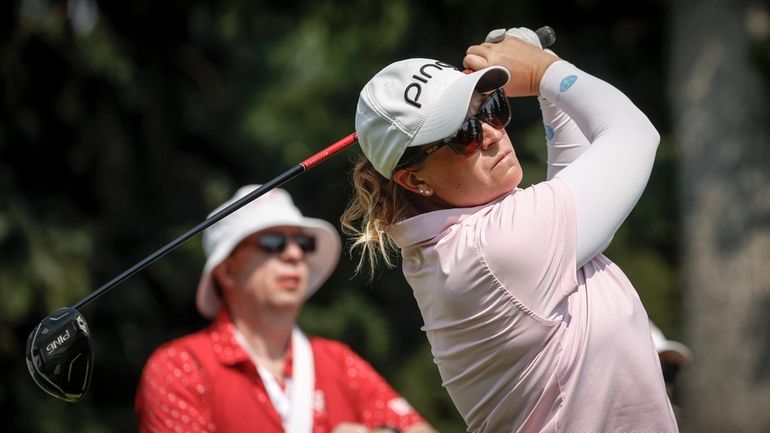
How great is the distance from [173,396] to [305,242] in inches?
40.1

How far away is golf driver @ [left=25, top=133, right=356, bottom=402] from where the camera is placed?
9.53 ft

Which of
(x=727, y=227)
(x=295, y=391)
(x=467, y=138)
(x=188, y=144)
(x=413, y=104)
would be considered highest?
(x=188, y=144)

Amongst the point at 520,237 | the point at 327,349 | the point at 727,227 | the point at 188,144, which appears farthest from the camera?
the point at 188,144

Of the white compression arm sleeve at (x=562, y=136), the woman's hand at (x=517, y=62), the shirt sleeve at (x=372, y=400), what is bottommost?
the shirt sleeve at (x=372, y=400)

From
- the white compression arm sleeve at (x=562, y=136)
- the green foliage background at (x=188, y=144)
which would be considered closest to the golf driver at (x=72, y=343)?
the white compression arm sleeve at (x=562, y=136)

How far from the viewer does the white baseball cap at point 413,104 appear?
260 cm

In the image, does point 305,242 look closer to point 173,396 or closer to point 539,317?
point 173,396

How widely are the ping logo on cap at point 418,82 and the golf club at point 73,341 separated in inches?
11.3

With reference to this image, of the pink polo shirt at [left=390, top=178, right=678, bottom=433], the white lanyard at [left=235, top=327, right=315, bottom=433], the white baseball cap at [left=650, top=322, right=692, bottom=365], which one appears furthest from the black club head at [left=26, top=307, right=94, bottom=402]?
the white baseball cap at [left=650, top=322, right=692, bottom=365]

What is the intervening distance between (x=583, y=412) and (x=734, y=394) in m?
7.09

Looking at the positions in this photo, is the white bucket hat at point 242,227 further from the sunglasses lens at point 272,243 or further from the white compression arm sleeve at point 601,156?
the white compression arm sleeve at point 601,156

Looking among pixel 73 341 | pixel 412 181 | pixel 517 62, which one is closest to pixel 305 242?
pixel 73 341

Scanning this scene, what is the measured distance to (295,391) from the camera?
14.5ft

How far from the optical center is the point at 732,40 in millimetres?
9523
